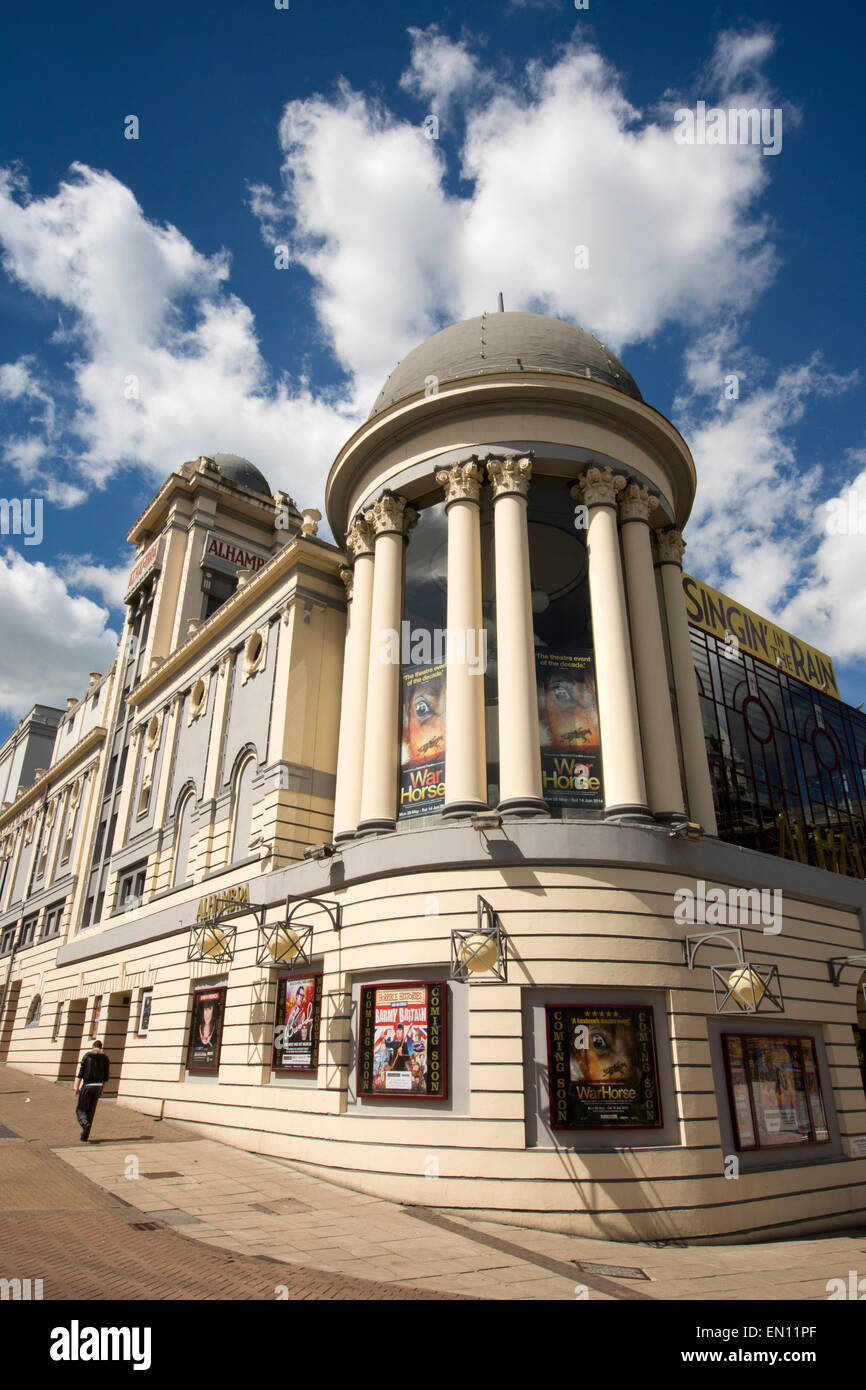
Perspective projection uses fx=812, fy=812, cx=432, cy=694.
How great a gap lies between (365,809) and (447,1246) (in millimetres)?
9322

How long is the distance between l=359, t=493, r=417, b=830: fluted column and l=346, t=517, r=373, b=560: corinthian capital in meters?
0.21

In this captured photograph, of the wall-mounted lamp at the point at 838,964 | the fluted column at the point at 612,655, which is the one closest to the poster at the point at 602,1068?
the fluted column at the point at 612,655

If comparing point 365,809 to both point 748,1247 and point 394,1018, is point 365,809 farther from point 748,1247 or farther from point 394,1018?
point 748,1247

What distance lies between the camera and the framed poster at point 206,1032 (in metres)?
22.5

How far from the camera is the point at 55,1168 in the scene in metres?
15.3

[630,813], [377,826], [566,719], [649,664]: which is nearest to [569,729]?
[566,719]

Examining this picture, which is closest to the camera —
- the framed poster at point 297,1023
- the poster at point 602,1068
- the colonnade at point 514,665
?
the poster at point 602,1068

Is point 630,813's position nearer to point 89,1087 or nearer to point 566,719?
point 566,719

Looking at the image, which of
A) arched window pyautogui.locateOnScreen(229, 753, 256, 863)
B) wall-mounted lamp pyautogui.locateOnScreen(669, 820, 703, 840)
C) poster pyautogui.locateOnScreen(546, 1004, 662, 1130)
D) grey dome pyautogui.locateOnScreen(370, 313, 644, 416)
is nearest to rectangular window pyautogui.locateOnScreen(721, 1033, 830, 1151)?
poster pyautogui.locateOnScreen(546, 1004, 662, 1130)

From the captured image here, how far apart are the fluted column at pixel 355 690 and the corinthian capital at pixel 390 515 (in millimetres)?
753

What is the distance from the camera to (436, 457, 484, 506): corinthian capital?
20.8 metres

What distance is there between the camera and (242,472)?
47.8 meters

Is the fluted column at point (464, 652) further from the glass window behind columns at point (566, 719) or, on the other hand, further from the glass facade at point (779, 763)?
the glass facade at point (779, 763)
